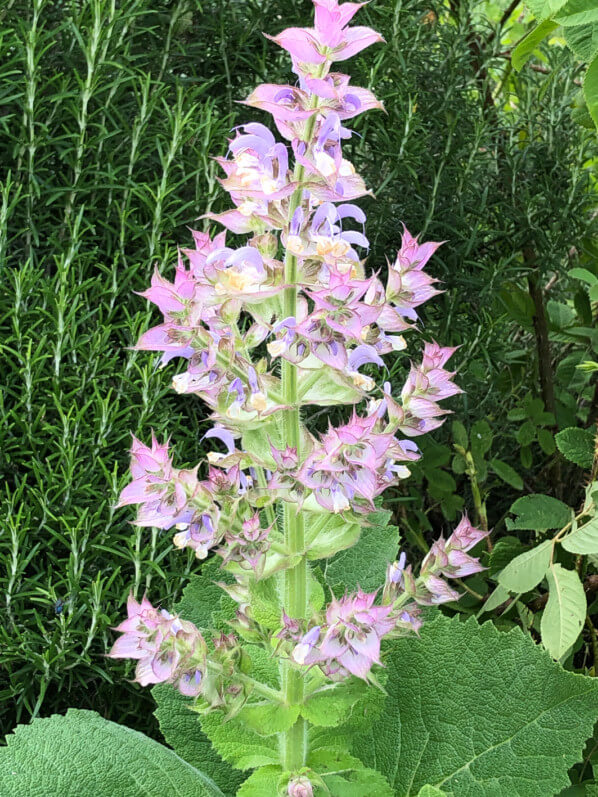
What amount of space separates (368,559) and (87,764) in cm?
44

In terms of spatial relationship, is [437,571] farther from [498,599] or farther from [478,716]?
[498,599]

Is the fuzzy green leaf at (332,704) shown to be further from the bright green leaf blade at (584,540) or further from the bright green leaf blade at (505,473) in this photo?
the bright green leaf blade at (505,473)

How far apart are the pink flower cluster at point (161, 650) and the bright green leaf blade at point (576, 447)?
841 millimetres

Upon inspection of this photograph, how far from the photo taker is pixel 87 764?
92 cm

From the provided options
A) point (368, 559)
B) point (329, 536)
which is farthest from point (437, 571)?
point (368, 559)

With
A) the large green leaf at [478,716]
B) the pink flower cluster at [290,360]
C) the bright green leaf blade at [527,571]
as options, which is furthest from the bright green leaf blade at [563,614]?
the pink flower cluster at [290,360]

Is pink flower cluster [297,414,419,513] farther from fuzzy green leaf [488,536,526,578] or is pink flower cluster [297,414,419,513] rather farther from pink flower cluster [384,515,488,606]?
fuzzy green leaf [488,536,526,578]

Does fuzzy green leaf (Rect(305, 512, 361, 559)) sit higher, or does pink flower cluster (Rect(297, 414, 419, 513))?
pink flower cluster (Rect(297, 414, 419, 513))

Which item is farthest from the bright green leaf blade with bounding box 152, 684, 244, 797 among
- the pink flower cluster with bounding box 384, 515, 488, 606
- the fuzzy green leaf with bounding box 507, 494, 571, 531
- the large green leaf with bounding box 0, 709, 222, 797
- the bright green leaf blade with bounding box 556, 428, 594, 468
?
the bright green leaf blade with bounding box 556, 428, 594, 468

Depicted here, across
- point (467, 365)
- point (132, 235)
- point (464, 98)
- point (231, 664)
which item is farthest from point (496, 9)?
point (231, 664)

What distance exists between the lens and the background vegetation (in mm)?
1206

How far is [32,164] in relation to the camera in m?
1.25

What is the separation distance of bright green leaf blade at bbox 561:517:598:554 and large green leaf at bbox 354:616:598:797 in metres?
0.21

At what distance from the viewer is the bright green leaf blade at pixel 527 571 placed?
1163mm
